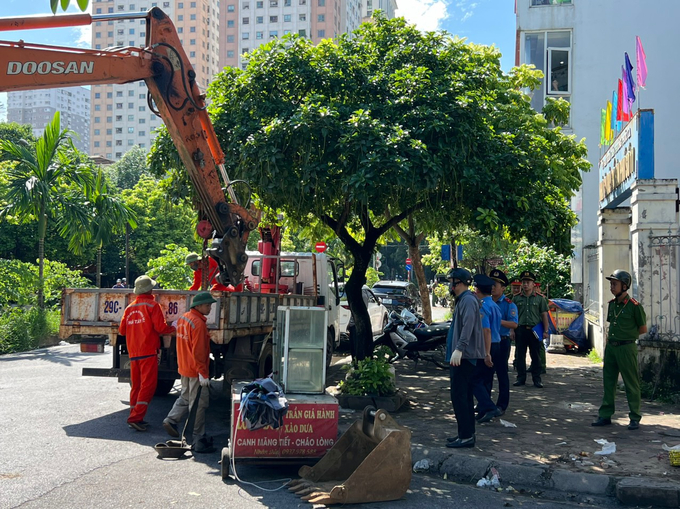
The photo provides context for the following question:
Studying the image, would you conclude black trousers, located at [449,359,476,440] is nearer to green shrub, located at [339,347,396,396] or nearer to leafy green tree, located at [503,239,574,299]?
green shrub, located at [339,347,396,396]

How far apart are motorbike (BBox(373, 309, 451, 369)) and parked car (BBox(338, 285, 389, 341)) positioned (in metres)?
2.22

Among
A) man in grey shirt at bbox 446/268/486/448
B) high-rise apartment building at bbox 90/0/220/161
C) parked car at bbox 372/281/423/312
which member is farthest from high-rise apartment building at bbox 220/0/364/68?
man in grey shirt at bbox 446/268/486/448

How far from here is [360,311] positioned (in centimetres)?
1078

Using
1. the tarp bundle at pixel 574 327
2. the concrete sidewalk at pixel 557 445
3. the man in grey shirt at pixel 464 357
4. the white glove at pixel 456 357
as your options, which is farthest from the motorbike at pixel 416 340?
the white glove at pixel 456 357

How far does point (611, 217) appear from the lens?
12.2 metres

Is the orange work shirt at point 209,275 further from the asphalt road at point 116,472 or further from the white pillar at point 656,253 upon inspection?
the white pillar at point 656,253

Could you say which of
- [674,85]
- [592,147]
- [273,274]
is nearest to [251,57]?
[273,274]

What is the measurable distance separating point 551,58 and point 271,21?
88794 mm

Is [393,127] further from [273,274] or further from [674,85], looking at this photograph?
[674,85]

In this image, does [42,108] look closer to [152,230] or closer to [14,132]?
[14,132]

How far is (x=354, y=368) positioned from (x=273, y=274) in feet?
12.0

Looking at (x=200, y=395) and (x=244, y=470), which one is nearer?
(x=244, y=470)

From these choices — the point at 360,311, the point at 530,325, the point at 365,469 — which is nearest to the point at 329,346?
the point at 360,311

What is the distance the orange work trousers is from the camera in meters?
7.49
